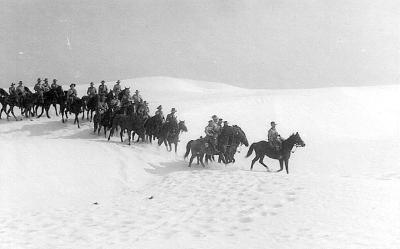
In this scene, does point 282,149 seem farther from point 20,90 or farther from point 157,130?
point 20,90

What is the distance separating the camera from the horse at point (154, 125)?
65.4ft

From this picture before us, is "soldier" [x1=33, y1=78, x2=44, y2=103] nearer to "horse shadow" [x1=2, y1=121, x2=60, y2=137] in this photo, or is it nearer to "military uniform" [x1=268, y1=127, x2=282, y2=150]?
"horse shadow" [x1=2, y1=121, x2=60, y2=137]

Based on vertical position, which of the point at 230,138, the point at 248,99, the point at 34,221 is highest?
the point at 248,99

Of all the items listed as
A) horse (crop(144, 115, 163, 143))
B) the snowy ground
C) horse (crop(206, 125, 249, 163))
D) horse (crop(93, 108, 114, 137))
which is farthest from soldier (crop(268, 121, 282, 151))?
horse (crop(93, 108, 114, 137))

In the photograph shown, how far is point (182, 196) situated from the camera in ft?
39.8

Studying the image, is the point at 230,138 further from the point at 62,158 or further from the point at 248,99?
the point at 248,99

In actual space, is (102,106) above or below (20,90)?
below

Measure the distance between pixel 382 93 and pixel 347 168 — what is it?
822 inches

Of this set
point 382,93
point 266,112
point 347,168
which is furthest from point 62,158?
point 382,93

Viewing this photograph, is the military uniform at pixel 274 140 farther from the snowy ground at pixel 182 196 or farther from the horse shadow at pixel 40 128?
the horse shadow at pixel 40 128

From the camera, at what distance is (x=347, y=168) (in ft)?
61.0

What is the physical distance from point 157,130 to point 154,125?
0.35 m

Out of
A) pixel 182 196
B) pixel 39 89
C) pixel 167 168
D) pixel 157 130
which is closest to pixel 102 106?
pixel 157 130

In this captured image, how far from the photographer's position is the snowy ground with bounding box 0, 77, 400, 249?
8.65 meters
